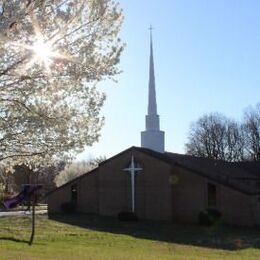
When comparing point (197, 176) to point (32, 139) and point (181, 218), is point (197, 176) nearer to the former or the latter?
point (181, 218)

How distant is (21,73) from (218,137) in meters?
81.4

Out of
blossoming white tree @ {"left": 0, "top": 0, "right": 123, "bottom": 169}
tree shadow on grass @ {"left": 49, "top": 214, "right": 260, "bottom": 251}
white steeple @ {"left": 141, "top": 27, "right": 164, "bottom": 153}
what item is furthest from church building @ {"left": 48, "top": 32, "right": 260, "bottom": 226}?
blossoming white tree @ {"left": 0, "top": 0, "right": 123, "bottom": 169}

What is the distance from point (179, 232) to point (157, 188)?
10.1 metres

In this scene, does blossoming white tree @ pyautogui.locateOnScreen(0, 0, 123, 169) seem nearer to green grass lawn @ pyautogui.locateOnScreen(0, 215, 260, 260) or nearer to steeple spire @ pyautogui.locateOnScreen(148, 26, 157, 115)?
green grass lawn @ pyautogui.locateOnScreen(0, 215, 260, 260)

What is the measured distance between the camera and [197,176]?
1895 inches

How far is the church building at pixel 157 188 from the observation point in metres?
46.3

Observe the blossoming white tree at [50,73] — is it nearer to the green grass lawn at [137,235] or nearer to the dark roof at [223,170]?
the green grass lawn at [137,235]

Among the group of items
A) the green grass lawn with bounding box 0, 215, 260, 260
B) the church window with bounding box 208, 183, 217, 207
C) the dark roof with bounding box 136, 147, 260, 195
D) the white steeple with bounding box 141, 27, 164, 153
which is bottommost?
the green grass lawn with bounding box 0, 215, 260, 260

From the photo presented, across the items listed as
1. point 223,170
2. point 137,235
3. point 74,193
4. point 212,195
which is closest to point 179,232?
point 137,235

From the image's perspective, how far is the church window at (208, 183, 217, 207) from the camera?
47.2 m

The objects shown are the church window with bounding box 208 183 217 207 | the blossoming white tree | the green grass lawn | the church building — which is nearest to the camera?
the blossoming white tree

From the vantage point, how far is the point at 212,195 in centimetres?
4759

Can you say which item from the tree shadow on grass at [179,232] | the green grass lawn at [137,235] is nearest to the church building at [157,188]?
the tree shadow on grass at [179,232]

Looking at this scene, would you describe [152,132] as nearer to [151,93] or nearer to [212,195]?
[151,93]
